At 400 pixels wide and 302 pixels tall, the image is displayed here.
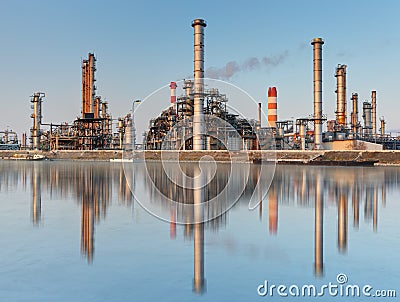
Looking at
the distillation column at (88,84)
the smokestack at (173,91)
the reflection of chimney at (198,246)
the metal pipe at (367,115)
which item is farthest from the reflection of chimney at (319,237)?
the metal pipe at (367,115)

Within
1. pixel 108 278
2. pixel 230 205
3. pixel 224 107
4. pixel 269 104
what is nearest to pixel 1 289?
pixel 108 278

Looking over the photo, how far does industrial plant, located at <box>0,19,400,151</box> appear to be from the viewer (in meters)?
55.0

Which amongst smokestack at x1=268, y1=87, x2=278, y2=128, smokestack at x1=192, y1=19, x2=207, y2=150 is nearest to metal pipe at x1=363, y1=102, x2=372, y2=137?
smokestack at x1=268, y1=87, x2=278, y2=128

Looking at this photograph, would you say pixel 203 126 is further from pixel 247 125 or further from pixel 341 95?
pixel 341 95

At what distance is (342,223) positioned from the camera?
32.1 ft

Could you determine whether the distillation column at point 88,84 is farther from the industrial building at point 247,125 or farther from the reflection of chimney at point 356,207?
the reflection of chimney at point 356,207

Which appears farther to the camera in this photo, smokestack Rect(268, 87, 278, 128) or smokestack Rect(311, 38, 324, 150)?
smokestack Rect(268, 87, 278, 128)

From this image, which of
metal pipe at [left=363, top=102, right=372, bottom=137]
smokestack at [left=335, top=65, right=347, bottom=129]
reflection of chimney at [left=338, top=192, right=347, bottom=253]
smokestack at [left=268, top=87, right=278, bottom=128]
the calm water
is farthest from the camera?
metal pipe at [left=363, top=102, right=372, bottom=137]

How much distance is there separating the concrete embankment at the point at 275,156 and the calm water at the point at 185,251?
1347 inches

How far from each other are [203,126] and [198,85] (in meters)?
5.48

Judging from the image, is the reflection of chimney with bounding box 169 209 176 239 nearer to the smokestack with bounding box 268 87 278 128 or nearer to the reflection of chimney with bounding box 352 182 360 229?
the reflection of chimney with bounding box 352 182 360 229

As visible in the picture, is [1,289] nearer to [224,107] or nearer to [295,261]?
[295,261]

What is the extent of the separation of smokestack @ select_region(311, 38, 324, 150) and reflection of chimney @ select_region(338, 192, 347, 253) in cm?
4186

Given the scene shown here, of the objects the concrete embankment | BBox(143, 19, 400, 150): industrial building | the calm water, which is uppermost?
BBox(143, 19, 400, 150): industrial building
